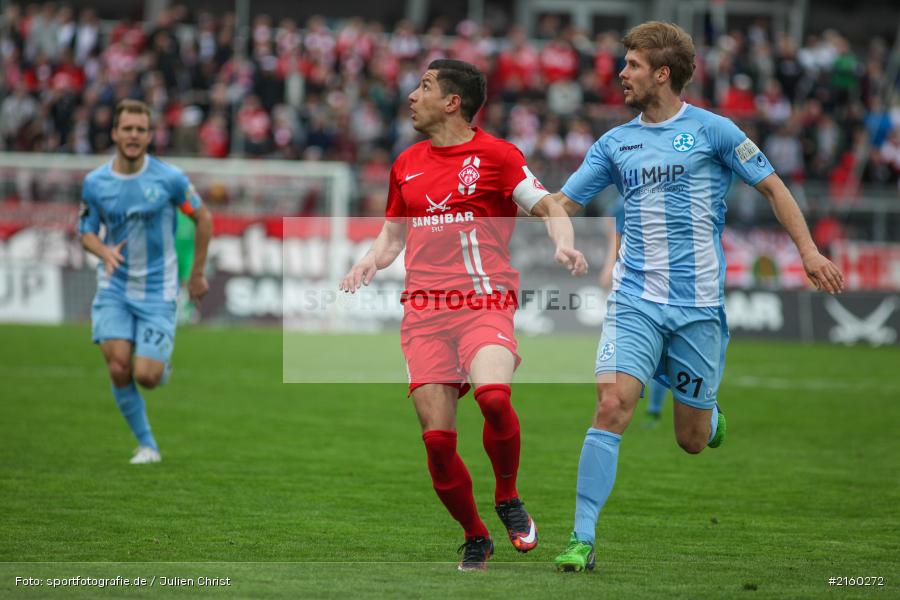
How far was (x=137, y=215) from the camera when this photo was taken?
34.2ft

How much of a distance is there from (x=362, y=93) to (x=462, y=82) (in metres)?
21.4

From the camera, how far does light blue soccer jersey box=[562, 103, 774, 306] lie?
6879mm

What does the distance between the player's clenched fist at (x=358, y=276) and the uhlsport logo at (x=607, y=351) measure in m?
1.28

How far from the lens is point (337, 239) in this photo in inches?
955

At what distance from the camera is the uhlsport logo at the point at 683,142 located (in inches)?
271

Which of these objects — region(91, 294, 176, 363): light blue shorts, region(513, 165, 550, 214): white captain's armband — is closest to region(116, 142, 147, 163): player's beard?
region(91, 294, 176, 363): light blue shorts

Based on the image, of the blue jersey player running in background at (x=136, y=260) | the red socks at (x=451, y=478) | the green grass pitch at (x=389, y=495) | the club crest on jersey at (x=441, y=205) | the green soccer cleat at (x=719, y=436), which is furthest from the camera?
the blue jersey player running in background at (x=136, y=260)

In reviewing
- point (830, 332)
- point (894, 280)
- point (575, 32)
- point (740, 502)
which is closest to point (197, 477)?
point (740, 502)

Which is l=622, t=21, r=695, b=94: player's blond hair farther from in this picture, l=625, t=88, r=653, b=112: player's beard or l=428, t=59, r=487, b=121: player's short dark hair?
l=428, t=59, r=487, b=121: player's short dark hair

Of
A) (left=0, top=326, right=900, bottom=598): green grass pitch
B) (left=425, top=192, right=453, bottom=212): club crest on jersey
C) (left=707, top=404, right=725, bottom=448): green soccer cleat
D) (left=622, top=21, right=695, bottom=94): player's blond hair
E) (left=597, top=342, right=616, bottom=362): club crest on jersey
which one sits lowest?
(left=0, top=326, right=900, bottom=598): green grass pitch

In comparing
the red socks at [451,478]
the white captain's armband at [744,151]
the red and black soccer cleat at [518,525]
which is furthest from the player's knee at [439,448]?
the white captain's armband at [744,151]

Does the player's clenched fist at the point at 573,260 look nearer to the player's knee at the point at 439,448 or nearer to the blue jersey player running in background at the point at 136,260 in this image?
the player's knee at the point at 439,448

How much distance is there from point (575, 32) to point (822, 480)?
74.2 feet

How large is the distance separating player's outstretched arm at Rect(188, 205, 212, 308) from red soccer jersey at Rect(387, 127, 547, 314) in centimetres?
379
